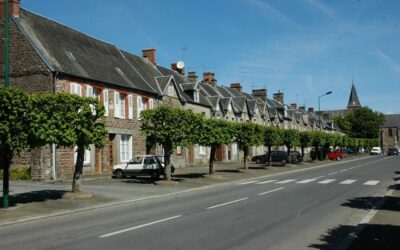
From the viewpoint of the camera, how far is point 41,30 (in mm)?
30422

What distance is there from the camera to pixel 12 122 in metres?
14.0

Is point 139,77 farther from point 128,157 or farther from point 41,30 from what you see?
point 41,30

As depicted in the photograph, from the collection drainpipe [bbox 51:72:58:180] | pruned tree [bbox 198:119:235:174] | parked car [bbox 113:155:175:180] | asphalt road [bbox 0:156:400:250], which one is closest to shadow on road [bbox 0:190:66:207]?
asphalt road [bbox 0:156:400:250]

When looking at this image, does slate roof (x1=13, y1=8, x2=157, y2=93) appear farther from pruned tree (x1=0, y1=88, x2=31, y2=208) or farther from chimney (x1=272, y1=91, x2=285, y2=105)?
chimney (x1=272, y1=91, x2=285, y2=105)

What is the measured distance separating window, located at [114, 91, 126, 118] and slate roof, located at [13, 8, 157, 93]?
0.87m

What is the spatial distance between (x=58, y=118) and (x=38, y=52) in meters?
13.3

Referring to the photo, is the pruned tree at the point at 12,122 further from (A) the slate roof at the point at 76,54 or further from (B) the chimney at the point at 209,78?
(B) the chimney at the point at 209,78

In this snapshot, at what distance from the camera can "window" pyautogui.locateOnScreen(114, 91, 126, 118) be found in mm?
33344

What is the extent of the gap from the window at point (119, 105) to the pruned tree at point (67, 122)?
1481 cm

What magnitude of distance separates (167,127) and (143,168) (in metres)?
4.33

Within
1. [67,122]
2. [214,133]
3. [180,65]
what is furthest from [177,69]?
[67,122]

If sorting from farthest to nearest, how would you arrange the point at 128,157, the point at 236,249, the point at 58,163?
the point at 128,157
the point at 58,163
the point at 236,249

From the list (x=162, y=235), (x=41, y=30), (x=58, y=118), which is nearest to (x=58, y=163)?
(x=41, y=30)

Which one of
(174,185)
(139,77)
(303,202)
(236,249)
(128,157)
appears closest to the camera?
(236,249)
